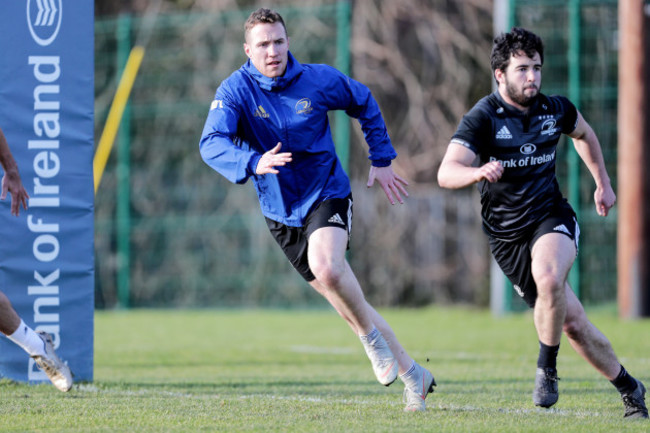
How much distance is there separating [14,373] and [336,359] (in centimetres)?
322

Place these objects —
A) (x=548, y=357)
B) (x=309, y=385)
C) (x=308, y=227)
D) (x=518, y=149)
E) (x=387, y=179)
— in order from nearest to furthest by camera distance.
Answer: (x=548, y=357) → (x=518, y=149) → (x=308, y=227) → (x=387, y=179) → (x=309, y=385)

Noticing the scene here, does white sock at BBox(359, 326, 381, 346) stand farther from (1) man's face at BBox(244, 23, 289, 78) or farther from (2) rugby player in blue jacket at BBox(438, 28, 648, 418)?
(1) man's face at BBox(244, 23, 289, 78)

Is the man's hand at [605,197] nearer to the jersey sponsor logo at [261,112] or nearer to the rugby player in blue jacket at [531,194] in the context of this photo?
the rugby player in blue jacket at [531,194]

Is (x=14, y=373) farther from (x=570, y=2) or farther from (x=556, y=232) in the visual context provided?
(x=570, y=2)

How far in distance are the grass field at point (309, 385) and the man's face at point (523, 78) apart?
1.71 metres

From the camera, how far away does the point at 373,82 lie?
18.6 m

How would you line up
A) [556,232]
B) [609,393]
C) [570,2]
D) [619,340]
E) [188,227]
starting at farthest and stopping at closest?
[188,227]
[570,2]
[619,340]
[609,393]
[556,232]

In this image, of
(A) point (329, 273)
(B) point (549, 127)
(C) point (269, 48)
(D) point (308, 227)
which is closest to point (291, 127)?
(C) point (269, 48)

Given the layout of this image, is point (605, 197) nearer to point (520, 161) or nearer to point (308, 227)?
point (520, 161)

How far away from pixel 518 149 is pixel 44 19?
147 inches

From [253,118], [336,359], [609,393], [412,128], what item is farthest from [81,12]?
[412,128]

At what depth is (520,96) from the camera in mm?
5961

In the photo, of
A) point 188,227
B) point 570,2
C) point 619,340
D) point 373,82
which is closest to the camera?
point 619,340

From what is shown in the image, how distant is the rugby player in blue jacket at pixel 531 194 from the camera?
5836 millimetres
